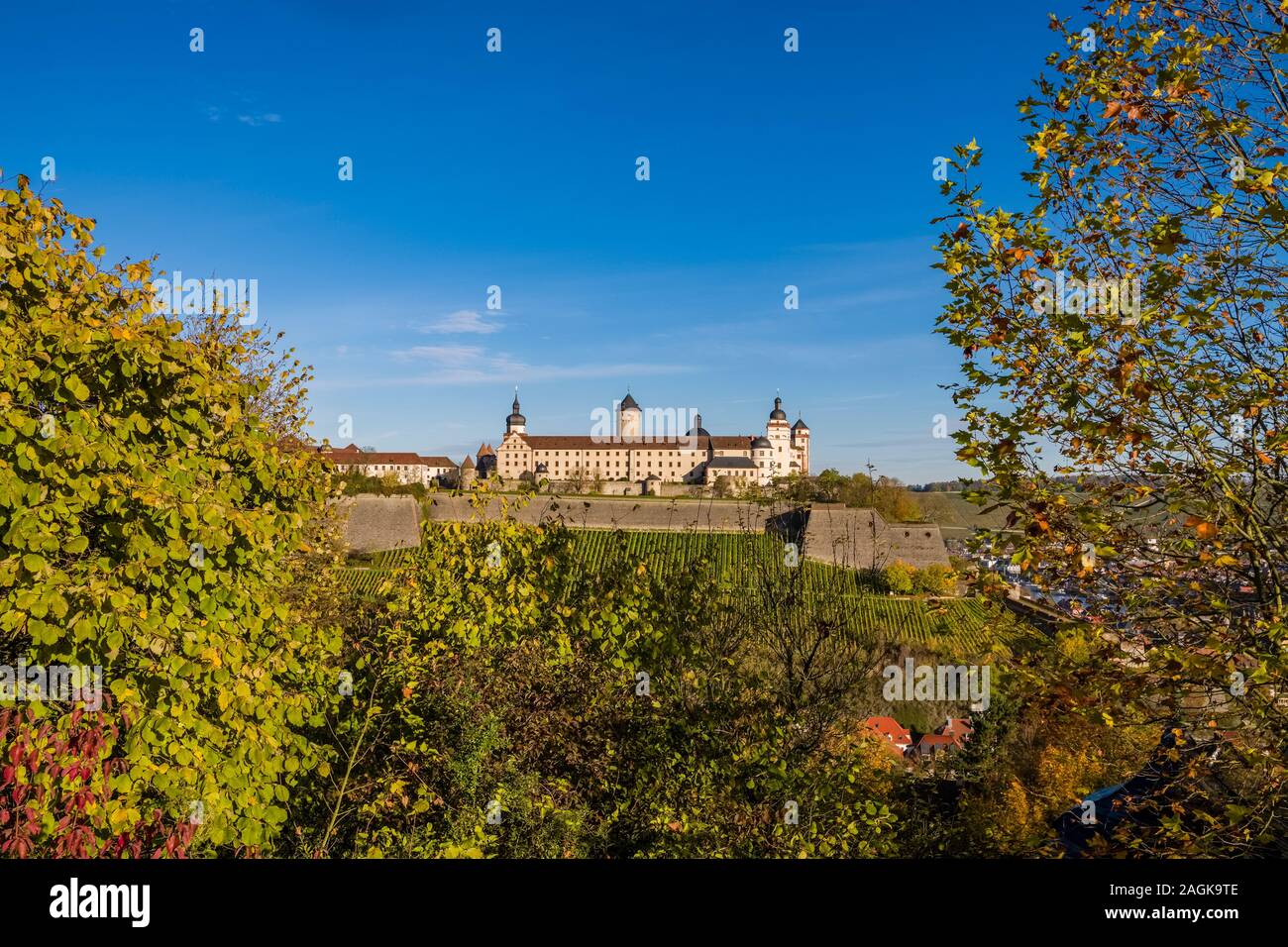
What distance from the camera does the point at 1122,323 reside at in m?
4.30

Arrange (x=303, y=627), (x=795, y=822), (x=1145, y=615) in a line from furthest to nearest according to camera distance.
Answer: (x=795, y=822)
(x=303, y=627)
(x=1145, y=615)

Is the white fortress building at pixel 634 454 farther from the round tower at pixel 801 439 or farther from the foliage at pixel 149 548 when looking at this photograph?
the foliage at pixel 149 548

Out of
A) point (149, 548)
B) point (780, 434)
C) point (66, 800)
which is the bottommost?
point (66, 800)

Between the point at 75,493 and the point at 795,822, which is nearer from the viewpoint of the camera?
the point at 75,493

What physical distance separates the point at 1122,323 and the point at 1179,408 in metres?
0.57

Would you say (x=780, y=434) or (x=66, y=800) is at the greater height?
(x=780, y=434)

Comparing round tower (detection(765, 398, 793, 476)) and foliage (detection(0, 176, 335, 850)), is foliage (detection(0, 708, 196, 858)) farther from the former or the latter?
round tower (detection(765, 398, 793, 476))

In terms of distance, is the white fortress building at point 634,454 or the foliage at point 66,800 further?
the white fortress building at point 634,454

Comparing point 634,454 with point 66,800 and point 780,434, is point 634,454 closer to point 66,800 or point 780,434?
point 780,434

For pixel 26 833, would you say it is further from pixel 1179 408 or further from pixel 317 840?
pixel 1179 408

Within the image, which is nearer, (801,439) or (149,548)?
(149,548)

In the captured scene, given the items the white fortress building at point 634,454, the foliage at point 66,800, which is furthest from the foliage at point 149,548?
the white fortress building at point 634,454

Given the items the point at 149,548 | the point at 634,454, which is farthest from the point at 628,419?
the point at 149,548

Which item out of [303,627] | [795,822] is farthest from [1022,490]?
[303,627]
